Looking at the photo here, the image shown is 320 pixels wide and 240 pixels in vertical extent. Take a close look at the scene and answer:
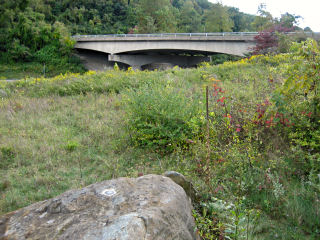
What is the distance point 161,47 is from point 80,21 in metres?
31.7

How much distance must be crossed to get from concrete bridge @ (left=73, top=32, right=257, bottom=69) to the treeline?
445cm

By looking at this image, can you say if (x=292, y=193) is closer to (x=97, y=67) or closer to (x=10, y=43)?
(x=97, y=67)

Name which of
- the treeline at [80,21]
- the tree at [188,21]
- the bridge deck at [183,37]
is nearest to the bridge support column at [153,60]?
the bridge deck at [183,37]

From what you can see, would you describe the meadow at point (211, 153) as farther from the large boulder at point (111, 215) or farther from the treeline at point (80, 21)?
the treeline at point (80, 21)

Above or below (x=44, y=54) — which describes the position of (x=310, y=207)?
below

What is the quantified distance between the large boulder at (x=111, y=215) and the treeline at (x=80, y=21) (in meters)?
27.8

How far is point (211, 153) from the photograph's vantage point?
13.9 ft

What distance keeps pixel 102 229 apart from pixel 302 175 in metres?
3.02

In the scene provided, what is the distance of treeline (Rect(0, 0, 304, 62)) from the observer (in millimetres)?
42594

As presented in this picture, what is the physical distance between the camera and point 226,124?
4688 millimetres

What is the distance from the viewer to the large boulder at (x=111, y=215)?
5.99 feet

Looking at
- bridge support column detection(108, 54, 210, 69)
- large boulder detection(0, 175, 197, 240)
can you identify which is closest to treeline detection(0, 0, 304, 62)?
bridge support column detection(108, 54, 210, 69)

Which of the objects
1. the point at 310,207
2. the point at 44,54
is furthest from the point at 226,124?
the point at 44,54

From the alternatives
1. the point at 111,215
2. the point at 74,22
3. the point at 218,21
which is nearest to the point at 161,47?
the point at 218,21
